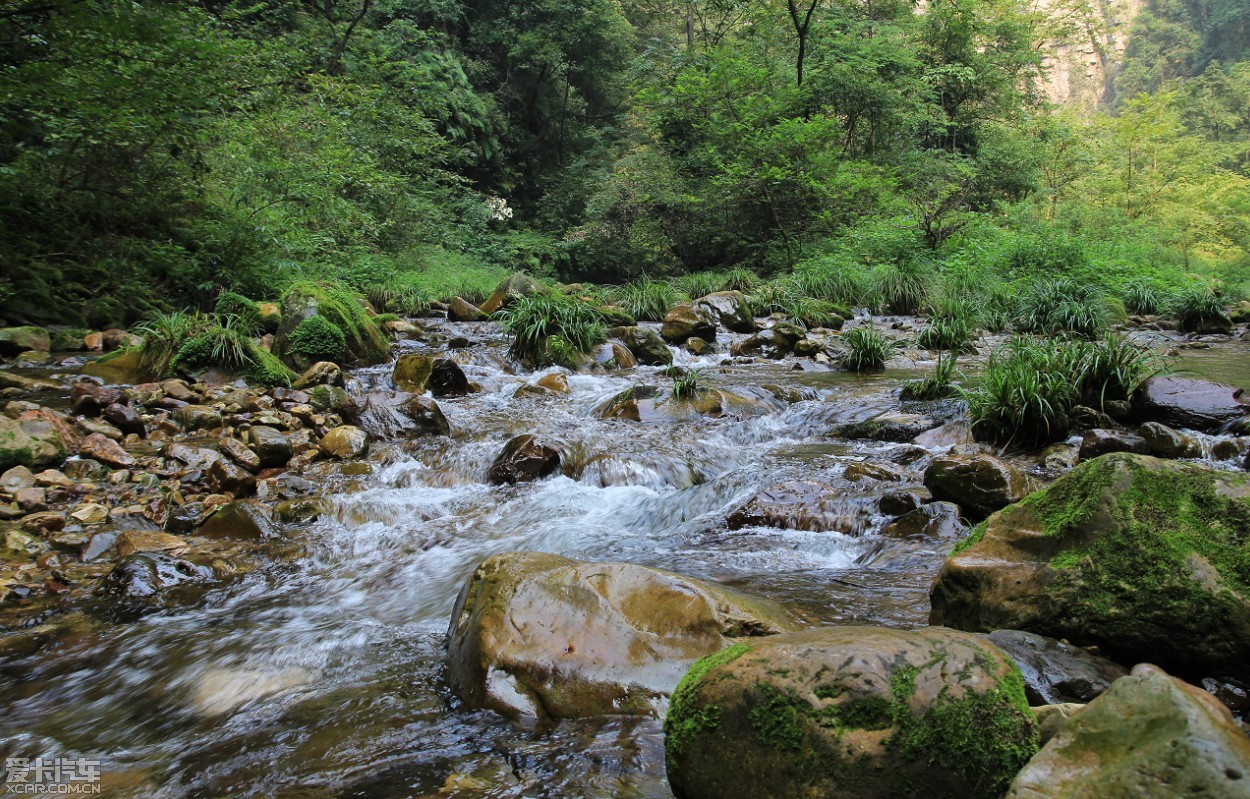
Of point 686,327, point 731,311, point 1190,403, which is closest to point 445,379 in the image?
point 686,327

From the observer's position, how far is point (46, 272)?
8.24m

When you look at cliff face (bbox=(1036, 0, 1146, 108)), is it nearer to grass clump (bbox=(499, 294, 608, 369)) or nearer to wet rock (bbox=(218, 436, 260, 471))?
grass clump (bbox=(499, 294, 608, 369))

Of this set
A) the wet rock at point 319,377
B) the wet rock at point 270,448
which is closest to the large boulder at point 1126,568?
the wet rock at point 270,448

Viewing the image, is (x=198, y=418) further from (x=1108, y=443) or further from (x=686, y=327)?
(x=1108, y=443)

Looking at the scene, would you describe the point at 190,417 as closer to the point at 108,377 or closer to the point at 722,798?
the point at 108,377

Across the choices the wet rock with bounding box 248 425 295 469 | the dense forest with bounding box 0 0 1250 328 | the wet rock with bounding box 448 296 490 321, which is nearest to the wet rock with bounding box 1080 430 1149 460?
the wet rock with bounding box 248 425 295 469

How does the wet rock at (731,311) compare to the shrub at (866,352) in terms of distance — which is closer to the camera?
the shrub at (866,352)

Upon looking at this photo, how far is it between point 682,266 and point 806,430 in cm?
1574

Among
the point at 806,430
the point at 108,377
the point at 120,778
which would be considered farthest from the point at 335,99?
the point at 120,778

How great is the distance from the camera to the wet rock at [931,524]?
3.82 metres

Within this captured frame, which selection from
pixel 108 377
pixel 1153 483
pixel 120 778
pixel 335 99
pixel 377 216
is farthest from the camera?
pixel 377 216

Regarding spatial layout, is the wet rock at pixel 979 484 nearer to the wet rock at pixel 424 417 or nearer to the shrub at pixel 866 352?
the wet rock at pixel 424 417

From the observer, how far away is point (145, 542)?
4062 millimetres

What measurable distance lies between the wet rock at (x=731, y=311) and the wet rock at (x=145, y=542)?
32.5 feet
